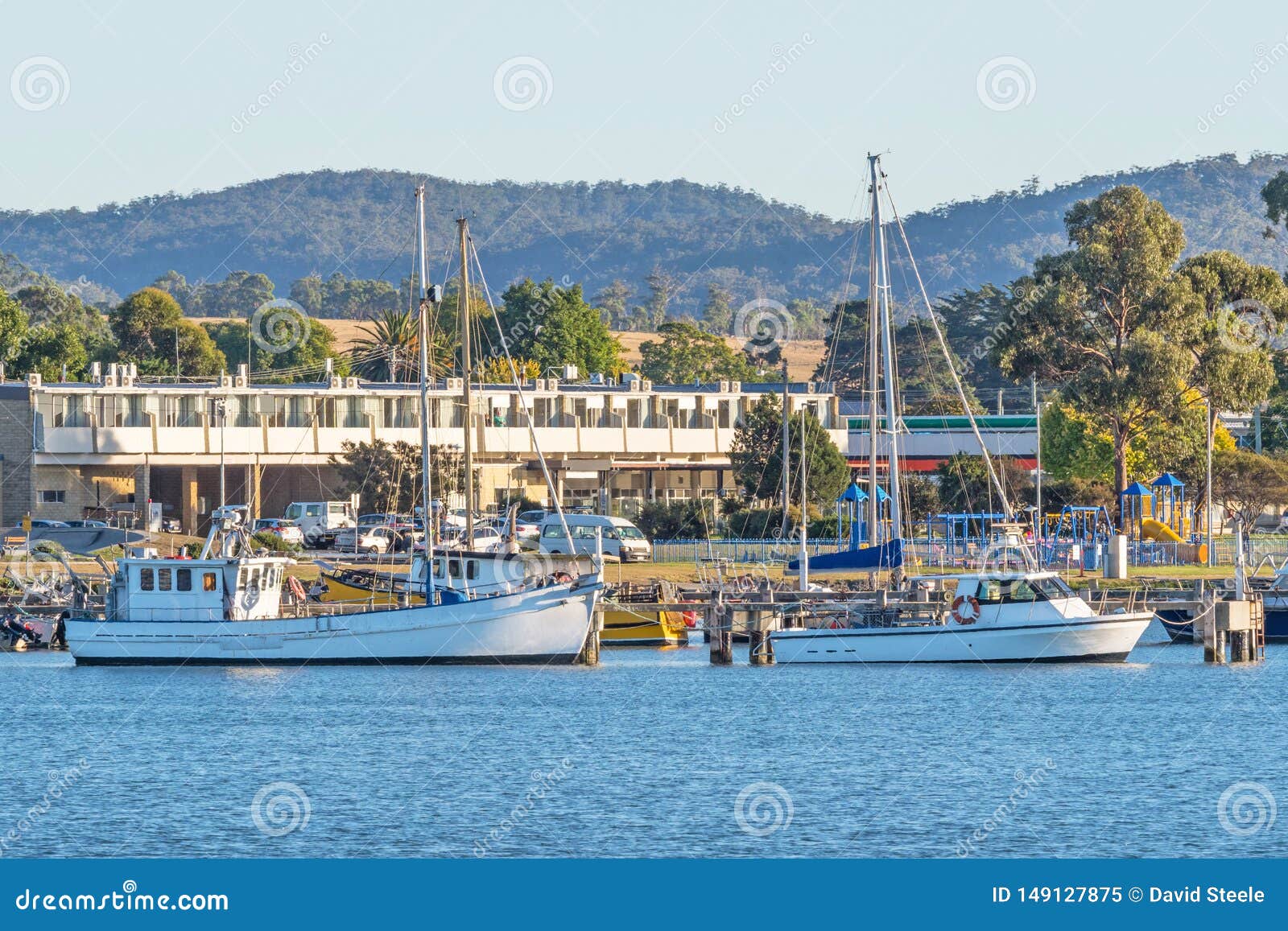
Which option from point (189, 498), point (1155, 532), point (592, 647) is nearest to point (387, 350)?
point (189, 498)

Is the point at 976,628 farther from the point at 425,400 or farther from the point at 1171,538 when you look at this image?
the point at 1171,538

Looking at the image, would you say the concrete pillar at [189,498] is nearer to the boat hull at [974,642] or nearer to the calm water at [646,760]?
the calm water at [646,760]

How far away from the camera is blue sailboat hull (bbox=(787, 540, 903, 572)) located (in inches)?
2554

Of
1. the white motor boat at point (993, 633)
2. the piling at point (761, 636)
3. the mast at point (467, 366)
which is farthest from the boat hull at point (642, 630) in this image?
the white motor boat at point (993, 633)

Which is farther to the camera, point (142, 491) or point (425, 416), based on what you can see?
point (142, 491)

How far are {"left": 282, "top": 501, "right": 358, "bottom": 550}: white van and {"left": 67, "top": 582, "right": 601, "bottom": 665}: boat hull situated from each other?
99.3 ft

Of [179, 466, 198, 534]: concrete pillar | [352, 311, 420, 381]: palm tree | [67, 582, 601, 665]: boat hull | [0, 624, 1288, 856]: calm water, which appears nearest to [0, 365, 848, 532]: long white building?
[179, 466, 198, 534]: concrete pillar

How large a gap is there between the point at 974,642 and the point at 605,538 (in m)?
30.5

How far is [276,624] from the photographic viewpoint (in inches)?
2335

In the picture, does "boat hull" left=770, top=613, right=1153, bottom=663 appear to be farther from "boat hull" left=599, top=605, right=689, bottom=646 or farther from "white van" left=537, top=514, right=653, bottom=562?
"white van" left=537, top=514, right=653, bottom=562

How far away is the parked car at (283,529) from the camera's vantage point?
87.9 m
